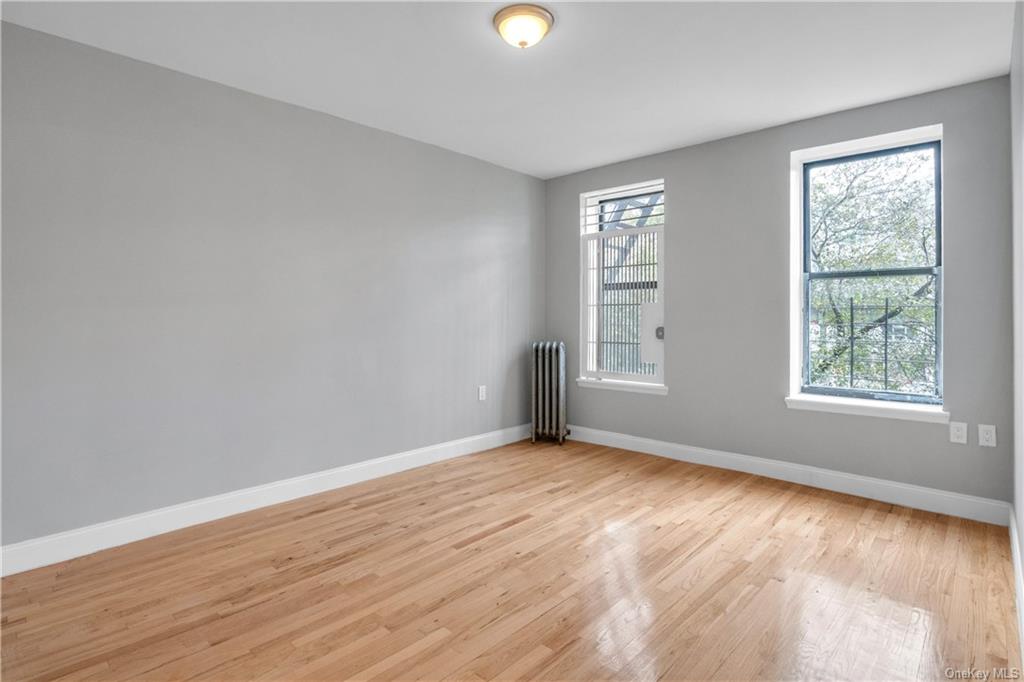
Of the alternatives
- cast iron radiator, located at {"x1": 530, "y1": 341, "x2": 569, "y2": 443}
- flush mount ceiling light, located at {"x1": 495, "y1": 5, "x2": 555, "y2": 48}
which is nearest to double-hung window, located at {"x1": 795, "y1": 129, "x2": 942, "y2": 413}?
cast iron radiator, located at {"x1": 530, "y1": 341, "x2": 569, "y2": 443}

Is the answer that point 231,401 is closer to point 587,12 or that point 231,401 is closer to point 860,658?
point 587,12

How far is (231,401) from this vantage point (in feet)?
10.3

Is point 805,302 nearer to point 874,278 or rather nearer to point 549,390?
point 874,278

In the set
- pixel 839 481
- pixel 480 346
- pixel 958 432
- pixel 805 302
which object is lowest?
pixel 839 481

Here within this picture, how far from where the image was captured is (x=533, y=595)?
2203mm

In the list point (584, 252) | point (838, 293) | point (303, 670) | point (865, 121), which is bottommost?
point (303, 670)

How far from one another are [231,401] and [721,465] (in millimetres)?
3468

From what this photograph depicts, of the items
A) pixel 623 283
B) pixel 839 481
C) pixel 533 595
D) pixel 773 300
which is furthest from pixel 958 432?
pixel 533 595

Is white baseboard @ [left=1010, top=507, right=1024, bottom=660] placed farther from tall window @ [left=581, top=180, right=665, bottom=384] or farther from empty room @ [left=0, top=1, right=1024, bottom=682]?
tall window @ [left=581, top=180, right=665, bottom=384]

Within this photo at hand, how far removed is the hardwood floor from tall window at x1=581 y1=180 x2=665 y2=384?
1604mm

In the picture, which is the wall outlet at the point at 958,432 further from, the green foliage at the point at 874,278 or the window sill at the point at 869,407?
the green foliage at the point at 874,278

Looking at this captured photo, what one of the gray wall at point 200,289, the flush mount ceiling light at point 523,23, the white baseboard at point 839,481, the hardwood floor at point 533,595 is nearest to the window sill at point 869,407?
the white baseboard at point 839,481

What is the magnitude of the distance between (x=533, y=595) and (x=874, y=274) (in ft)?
9.96

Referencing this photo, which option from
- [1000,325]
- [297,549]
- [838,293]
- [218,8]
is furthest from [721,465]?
[218,8]
